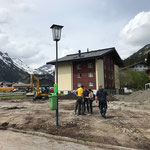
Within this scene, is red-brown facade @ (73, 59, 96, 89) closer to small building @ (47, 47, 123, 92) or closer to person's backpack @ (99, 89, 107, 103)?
small building @ (47, 47, 123, 92)

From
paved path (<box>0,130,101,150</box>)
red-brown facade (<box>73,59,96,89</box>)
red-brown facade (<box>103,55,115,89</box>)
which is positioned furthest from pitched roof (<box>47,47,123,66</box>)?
paved path (<box>0,130,101,150</box>)

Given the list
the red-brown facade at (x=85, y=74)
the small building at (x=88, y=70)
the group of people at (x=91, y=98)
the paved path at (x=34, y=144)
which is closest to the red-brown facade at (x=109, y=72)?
the small building at (x=88, y=70)

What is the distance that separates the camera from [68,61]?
38125mm

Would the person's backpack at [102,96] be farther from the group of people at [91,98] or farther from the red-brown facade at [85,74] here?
the red-brown facade at [85,74]

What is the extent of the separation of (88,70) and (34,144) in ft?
103

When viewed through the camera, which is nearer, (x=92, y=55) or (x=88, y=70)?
(x=92, y=55)

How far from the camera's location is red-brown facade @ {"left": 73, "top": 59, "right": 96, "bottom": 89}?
35.3 m

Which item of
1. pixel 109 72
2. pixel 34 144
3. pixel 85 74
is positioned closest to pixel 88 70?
pixel 85 74

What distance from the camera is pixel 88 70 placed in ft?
119

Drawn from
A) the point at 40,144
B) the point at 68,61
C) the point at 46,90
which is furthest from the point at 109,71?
the point at 40,144

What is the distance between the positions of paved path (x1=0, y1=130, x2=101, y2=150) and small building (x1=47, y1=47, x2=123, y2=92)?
2840cm

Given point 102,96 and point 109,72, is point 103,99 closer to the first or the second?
point 102,96

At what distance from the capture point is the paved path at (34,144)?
5012 millimetres

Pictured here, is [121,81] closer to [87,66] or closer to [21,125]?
[87,66]
